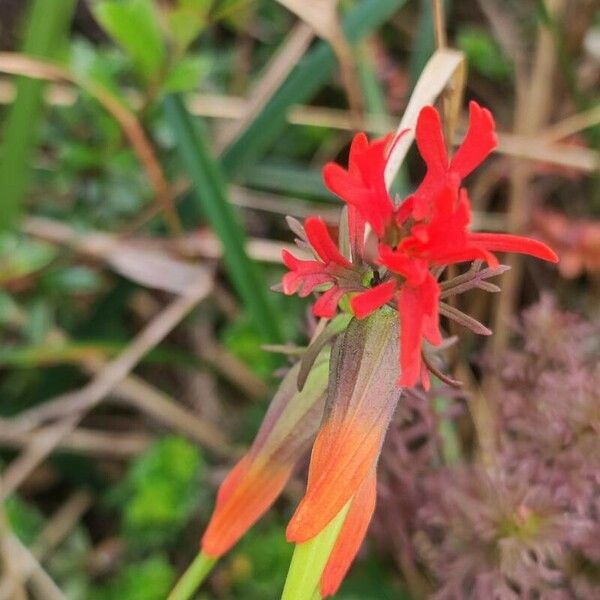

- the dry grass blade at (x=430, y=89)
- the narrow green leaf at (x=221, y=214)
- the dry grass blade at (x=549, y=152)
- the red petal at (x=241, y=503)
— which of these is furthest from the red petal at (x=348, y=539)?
the dry grass blade at (x=549, y=152)

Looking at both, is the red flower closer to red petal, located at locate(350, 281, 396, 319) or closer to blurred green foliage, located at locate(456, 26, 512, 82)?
red petal, located at locate(350, 281, 396, 319)

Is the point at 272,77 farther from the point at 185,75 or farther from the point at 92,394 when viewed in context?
the point at 92,394

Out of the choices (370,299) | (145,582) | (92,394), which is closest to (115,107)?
(92,394)

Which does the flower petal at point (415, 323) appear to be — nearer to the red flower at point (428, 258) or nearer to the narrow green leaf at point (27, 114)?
the red flower at point (428, 258)

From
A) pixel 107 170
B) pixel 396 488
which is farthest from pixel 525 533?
pixel 107 170

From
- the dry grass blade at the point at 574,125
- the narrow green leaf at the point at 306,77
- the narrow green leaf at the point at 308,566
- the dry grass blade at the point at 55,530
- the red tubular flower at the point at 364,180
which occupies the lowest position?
the dry grass blade at the point at 55,530

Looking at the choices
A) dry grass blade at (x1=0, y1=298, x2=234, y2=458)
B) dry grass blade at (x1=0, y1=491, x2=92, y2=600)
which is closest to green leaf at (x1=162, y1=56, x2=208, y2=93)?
dry grass blade at (x1=0, y1=298, x2=234, y2=458)
